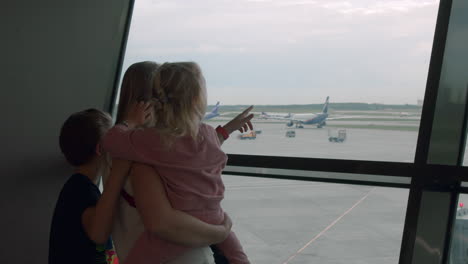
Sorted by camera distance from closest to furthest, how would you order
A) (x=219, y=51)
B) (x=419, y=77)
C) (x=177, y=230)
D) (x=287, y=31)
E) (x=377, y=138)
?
(x=177, y=230) → (x=419, y=77) → (x=377, y=138) → (x=287, y=31) → (x=219, y=51)

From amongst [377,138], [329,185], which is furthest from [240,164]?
[377,138]

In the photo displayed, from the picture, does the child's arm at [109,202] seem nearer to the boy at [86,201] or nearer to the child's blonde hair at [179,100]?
the boy at [86,201]

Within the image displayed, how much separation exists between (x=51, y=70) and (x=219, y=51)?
3.54ft

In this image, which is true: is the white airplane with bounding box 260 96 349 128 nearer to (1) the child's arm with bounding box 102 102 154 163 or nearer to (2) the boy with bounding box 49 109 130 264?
(2) the boy with bounding box 49 109 130 264

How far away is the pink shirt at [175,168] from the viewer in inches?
51.8

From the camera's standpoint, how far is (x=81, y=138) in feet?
4.98

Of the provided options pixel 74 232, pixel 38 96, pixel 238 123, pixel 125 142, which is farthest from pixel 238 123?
pixel 38 96

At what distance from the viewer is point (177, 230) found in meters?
1.30

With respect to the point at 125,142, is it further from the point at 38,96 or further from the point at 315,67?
the point at 315,67

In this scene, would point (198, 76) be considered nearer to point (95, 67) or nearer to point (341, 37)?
point (341, 37)

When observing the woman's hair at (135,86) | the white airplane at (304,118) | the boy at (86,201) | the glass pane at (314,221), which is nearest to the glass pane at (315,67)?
the white airplane at (304,118)

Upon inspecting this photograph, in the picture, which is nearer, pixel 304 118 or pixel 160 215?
pixel 160 215

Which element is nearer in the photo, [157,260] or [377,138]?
[157,260]

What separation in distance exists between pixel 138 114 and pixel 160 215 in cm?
38
